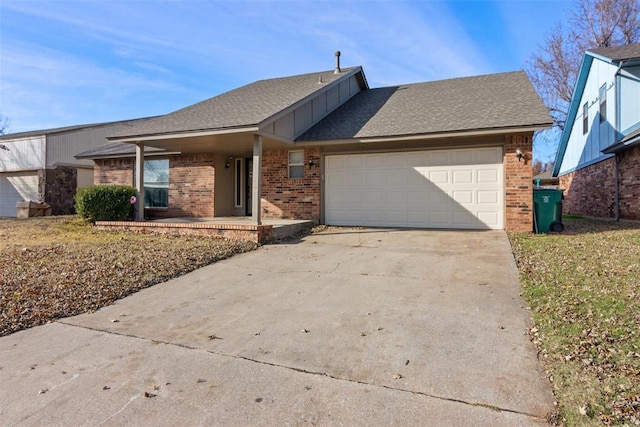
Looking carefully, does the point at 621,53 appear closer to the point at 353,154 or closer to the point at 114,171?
the point at 353,154

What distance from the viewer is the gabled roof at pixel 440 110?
9.94 metres

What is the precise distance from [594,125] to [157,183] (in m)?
17.6

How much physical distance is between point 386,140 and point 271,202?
4239 mm

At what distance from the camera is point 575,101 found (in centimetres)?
1833

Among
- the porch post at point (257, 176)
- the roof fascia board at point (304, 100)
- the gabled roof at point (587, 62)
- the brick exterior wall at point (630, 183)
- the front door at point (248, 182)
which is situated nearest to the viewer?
the porch post at point (257, 176)

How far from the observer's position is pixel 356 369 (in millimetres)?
3084

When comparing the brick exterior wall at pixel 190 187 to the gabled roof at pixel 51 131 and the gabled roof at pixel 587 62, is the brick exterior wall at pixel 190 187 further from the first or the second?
the gabled roof at pixel 587 62

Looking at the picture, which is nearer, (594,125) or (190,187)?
(190,187)

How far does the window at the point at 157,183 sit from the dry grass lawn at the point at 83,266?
4110mm

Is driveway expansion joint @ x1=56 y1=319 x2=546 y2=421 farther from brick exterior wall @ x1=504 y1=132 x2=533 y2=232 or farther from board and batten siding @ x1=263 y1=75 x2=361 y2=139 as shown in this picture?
brick exterior wall @ x1=504 y1=132 x2=533 y2=232

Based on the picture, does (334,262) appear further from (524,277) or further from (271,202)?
(271,202)

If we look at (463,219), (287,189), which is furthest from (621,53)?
(287,189)

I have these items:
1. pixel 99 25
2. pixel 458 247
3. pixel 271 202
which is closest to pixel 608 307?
pixel 458 247

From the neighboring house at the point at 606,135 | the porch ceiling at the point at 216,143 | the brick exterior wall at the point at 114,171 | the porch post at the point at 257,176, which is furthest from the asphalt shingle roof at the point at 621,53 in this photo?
the brick exterior wall at the point at 114,171
